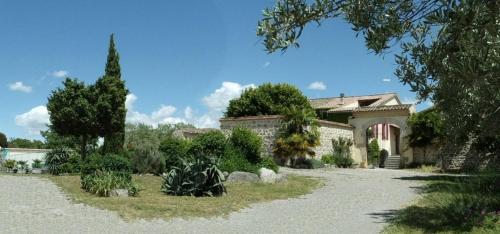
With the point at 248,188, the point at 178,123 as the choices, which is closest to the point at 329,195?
the point at 248,188

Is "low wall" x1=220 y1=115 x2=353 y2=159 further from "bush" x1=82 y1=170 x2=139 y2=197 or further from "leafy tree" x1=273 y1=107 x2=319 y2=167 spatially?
"bush" x1=82 y1=170 x2=139 y2=197

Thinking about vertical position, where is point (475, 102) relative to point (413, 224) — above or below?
above

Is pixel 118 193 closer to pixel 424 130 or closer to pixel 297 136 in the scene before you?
pixel 297 136

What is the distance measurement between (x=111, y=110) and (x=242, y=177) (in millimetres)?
9906

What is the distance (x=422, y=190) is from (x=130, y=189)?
8844 mm

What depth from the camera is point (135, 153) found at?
65.3ft

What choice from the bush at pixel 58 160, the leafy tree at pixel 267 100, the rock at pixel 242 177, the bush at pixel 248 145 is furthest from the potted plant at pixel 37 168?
the leafy tree at pixel 267 100

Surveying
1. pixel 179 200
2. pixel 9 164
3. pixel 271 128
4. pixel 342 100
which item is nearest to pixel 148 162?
pixel 179 200

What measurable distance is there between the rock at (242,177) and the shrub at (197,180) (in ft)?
10.6

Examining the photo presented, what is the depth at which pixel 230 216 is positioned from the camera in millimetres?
10305

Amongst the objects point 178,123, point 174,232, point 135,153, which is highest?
point 178,123

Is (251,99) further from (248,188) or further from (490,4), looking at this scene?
(490,4)

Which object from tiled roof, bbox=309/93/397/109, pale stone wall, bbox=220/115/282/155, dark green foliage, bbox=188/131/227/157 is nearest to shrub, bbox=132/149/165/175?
dark green foliage, bbox=188/131/227/157

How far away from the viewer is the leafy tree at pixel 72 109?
911 inches
